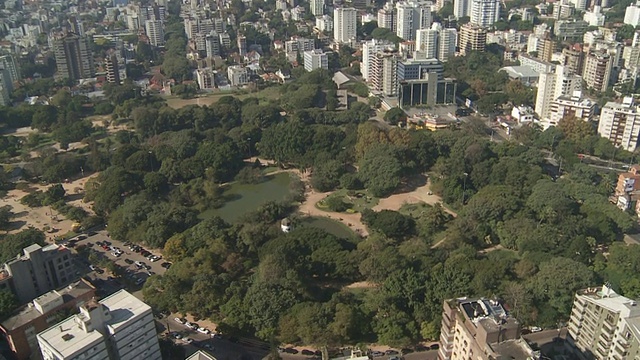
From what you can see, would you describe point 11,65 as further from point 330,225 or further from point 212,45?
point 330,225

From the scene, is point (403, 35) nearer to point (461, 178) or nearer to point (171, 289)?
point (461, 178)

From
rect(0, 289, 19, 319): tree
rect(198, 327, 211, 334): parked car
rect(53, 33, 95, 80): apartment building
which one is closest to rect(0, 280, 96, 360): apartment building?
rect(0, 289, 19, 319): tree

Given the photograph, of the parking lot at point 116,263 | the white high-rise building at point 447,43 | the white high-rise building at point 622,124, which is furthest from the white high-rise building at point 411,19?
the parking lot at point 116,263

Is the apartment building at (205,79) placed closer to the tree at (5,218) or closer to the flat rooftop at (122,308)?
the tree at (5,218)

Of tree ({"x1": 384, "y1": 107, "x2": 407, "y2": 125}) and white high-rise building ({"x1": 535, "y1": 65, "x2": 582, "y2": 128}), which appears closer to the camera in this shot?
white high-rise building ({"x1": 535, "y1": 65, "x2": 582, "y2": 128})

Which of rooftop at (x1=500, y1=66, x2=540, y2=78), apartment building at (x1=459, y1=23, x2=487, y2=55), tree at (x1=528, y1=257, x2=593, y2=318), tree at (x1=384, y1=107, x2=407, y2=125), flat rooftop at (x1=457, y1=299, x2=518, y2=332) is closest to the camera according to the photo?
flat rooftop at (x1=457, y1=299, x2=518, y2=332)

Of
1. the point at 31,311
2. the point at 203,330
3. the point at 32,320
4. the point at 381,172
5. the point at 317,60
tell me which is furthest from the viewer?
the point at 317,60

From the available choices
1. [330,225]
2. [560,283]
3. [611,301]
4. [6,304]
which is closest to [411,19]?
[330,225]

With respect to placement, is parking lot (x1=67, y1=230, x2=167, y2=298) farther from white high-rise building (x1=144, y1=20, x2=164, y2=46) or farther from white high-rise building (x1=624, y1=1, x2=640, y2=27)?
white high-rise building (x1=624, y1=1, x2=640, y2=27)
